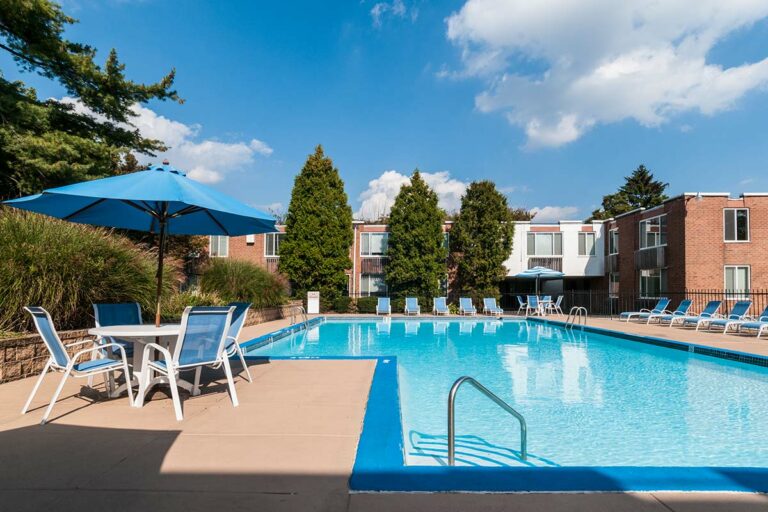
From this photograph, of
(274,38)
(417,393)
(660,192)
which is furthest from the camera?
(660,192)

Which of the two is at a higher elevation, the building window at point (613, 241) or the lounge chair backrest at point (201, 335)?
the building window at point (613, 241)

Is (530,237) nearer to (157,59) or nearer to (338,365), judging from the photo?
(157,59)

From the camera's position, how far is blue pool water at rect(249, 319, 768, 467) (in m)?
4.43

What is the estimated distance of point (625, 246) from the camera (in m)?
24.4

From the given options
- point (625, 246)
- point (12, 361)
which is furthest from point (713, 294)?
point (12, 361)

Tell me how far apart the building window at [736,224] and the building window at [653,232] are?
222cm

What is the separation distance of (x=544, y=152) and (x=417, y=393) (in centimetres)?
1967

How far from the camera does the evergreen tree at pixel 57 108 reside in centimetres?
1157

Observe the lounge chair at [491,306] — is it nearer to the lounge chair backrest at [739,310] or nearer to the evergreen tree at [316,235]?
the evergreen tree at [316,235]

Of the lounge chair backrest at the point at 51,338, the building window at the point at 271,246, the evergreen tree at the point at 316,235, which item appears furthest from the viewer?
A: the building window at the point at 271,246

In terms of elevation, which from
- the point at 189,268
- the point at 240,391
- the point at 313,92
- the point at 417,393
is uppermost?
the point at 313,92

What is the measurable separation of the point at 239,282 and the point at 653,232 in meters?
18.7

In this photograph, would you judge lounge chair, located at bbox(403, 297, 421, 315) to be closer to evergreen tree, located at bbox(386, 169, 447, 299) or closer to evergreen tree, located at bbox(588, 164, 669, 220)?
evergreen tree, located at bbox(386, 169, 447, 299)

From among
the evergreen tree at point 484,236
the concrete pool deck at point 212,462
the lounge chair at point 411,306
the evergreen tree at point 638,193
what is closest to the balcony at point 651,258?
the evergreen tree at point 484,236
